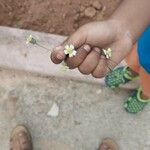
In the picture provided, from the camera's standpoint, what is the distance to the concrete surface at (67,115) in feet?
9.99

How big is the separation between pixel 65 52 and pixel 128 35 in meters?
0.54

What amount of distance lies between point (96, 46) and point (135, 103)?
1032mm

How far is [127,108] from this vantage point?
3.03 meters

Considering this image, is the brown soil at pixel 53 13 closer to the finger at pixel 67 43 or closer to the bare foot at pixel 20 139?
the bare foot at pixel 20 139

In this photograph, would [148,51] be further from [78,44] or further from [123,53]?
[78,44]

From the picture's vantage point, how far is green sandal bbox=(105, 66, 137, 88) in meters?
2.98

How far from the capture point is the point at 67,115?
3074mm

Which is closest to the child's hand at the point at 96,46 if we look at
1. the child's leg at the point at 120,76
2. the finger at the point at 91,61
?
the finger at the point at 91,61

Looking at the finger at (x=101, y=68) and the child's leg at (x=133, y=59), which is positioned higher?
the finger at (x=101, y=68)

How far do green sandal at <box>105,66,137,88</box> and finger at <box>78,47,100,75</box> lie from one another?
3.19 ft

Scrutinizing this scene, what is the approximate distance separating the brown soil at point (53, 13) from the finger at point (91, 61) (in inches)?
49.9

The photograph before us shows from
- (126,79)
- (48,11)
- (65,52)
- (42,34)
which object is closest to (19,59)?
(42,34)

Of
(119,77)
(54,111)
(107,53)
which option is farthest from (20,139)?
(107,53)

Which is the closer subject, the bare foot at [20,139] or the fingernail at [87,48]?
the fingernail at [87,48]
